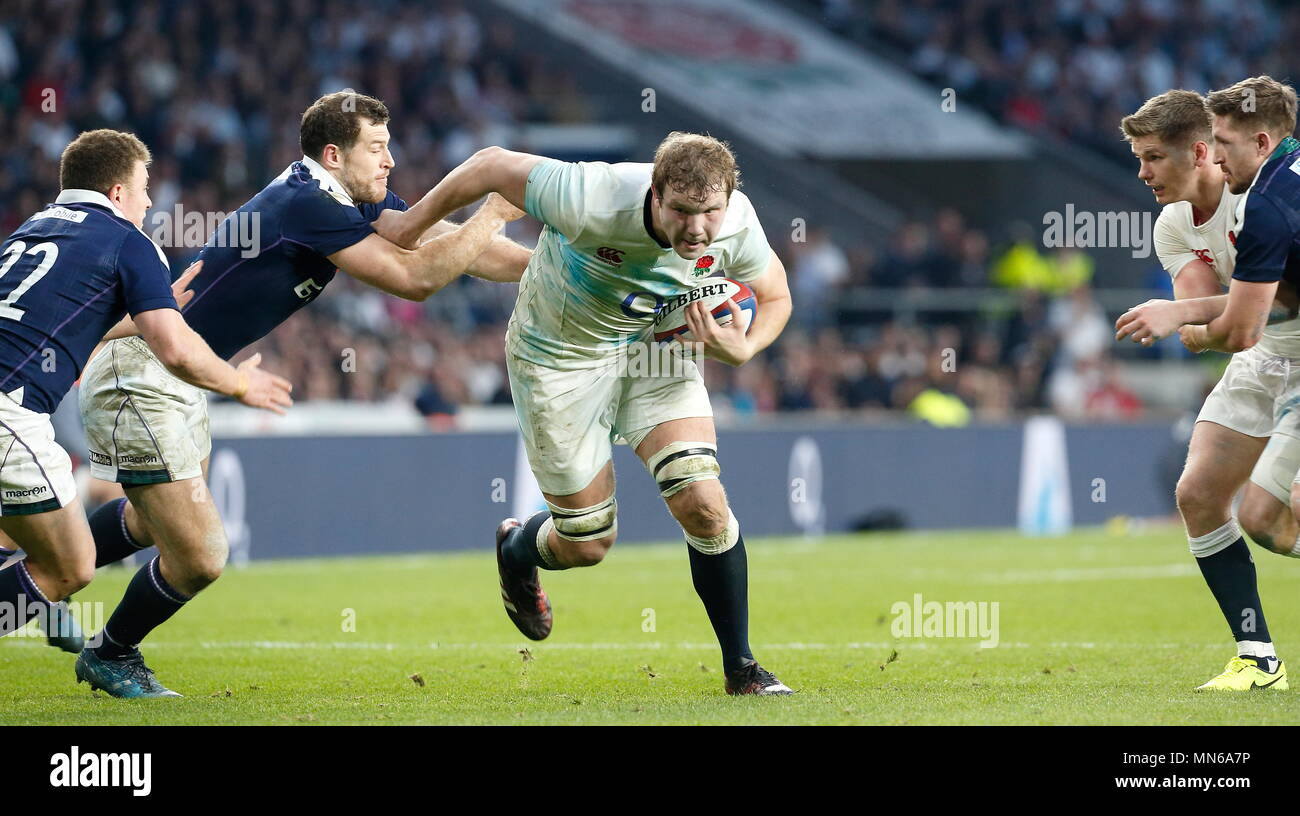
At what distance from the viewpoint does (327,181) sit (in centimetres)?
692

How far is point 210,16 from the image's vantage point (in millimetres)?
20594

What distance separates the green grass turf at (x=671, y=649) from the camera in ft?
20.5

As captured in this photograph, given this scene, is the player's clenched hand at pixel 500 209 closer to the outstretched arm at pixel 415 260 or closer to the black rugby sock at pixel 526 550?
the outstretched arm at pixel 415 260

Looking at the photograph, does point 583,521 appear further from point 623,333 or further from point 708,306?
point 708,306

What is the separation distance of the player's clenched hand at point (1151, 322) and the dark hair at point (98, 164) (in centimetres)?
395

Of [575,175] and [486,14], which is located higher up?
[486,14]

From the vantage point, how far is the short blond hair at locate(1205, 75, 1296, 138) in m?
6.26

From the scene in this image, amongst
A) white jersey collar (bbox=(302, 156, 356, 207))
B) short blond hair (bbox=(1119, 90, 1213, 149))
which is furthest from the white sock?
white jersey collar (bbox=(302, 156, 356, 207))

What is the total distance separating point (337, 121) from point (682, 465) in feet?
6.92

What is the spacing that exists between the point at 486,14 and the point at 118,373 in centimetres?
1884

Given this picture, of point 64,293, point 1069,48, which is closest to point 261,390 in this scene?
point 64,293

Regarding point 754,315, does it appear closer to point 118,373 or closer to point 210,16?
point 118,373

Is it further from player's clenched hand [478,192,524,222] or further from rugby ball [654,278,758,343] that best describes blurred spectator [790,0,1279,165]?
player's clenched hand [478,192,524,222]
